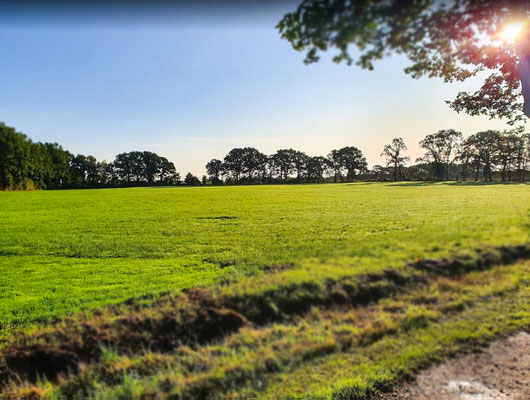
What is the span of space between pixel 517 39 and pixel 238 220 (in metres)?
14.6

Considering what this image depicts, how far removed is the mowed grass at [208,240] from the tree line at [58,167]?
581 mm

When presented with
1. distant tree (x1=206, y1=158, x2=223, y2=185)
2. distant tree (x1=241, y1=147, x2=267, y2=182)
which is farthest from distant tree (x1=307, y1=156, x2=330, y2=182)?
distant tree (x1=241, y1=147, x2=267, y2=182)

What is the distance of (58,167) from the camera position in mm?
2213

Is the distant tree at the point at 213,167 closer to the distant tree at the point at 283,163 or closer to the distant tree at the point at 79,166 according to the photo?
the distant tree at the point at 79,166

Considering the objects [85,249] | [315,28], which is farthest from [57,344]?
[85,249]

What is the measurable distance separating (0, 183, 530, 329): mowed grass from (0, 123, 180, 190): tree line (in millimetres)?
581

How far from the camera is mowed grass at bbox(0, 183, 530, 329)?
2990 millimetres

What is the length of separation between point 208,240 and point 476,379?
10.4 meters

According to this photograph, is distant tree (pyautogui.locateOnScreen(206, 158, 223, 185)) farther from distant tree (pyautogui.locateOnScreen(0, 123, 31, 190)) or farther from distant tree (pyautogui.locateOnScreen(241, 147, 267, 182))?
distant tree (pyautogui.locateOnScreen(241, 147, 267, 182))

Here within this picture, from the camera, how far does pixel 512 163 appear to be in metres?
4.34

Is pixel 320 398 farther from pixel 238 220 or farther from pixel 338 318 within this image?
pixel 238 220

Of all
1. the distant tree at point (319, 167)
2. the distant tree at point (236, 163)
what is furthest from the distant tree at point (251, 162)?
the distant tree at point (319, 167)

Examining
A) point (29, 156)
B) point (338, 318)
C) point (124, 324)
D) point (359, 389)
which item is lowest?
point (359, 389)

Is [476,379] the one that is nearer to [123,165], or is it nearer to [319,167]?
[123,165]
